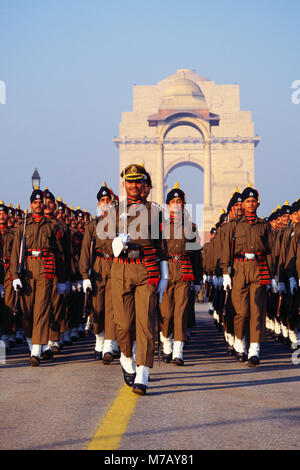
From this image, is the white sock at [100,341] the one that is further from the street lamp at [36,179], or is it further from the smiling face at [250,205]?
the street lamp at [36,179]

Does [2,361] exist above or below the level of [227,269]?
below

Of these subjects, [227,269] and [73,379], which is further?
[227,269]

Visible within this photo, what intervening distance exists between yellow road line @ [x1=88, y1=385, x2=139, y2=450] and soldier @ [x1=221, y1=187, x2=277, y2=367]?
3.05 m

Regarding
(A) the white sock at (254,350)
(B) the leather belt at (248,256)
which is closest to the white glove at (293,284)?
(B) the leather belt at (248,256)

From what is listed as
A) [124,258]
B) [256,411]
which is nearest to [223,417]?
[256,411]

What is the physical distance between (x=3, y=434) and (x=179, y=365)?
493 centimetres

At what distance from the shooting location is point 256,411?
7145 millimetres

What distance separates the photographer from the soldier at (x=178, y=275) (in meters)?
11.0

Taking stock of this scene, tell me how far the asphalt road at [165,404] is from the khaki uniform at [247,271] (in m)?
0.61

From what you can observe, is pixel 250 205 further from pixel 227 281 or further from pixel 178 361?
pixel 178 361

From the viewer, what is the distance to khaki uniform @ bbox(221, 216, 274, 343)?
433 inches

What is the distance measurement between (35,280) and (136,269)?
111 inches

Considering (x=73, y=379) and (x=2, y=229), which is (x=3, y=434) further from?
(x=2, y=229)
